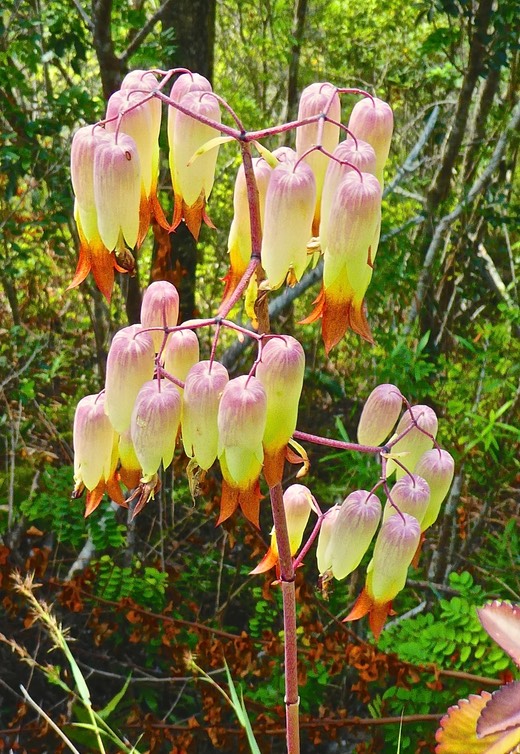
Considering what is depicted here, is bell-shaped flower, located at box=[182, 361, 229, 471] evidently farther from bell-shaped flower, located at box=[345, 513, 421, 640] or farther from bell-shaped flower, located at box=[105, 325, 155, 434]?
bell-shaped flower, located at box=[345, 513, 421, 640]

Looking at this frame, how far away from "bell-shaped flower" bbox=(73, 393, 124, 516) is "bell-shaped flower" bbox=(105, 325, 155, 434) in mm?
46

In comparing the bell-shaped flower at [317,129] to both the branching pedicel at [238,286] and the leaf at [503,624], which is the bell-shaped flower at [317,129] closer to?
the branching pedicel at [238,286]

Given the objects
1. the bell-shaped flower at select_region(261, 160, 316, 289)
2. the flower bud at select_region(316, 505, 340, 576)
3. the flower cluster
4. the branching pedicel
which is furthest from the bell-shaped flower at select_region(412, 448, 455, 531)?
the bell-shaped flower at select_region(261, 160, 316, 289)

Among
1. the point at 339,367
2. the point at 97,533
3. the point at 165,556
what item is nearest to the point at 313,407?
the point at 339,367

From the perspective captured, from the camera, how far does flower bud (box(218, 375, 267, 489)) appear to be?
677 mm

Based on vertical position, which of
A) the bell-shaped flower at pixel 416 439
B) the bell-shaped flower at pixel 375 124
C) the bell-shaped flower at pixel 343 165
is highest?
the bell-shaped flower at pixel 375 124

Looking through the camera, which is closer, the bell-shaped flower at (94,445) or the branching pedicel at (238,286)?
the branching pedicel at (238,286)

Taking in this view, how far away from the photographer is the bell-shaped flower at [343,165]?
723mm

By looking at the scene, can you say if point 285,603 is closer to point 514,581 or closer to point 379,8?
point 514,581

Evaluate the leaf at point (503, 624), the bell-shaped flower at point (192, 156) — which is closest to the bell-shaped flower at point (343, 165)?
the bell-shaped flower at point (192, 156)

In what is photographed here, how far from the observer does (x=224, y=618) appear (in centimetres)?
243

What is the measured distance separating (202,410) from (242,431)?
59 mm

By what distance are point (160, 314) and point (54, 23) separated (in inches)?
72.0

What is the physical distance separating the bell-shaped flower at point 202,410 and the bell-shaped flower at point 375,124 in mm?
274
